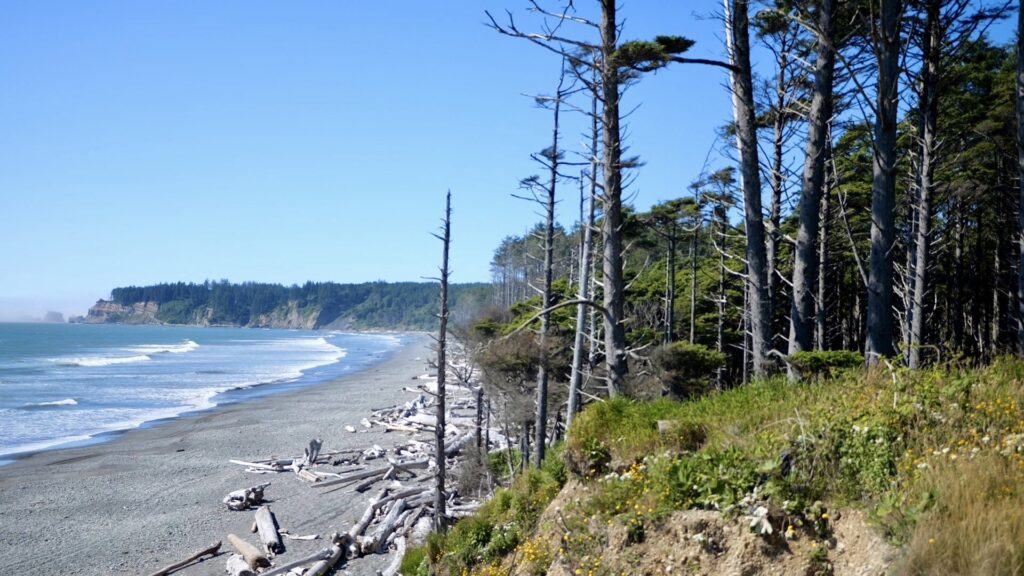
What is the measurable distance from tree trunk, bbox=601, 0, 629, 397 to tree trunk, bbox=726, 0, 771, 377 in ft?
5.08

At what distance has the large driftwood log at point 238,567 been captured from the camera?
49.2 ft

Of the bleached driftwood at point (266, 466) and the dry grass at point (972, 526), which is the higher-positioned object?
the dry grass at point (972, 526)

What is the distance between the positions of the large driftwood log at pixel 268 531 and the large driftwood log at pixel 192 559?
3.44ft

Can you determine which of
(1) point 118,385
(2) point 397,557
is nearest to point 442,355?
(2) point 397,557

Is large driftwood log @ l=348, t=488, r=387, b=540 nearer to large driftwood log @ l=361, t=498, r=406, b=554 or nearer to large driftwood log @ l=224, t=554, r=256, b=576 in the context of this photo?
large driftwood log @ l=361, t=498, r=406, b=554

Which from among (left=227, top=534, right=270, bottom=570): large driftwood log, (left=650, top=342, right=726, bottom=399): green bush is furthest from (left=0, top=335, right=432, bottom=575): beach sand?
(left=650, top=342, right=726, bottom=399): green bush

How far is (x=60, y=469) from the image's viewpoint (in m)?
24.9

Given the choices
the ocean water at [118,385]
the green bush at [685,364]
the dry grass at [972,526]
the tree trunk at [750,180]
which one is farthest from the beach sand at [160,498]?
the dry grass at [972,526]

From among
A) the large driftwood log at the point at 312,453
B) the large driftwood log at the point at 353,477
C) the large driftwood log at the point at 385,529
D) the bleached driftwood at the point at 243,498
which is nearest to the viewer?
the large driftwood log at the point at 385,529

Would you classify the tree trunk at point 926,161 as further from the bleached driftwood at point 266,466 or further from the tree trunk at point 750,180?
the bleached driftwood at point 266,466

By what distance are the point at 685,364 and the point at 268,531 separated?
35.0ft

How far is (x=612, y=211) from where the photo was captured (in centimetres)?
915

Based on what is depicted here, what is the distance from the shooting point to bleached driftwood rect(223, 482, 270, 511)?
20188mm

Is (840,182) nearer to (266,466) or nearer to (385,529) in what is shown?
(385,529)
